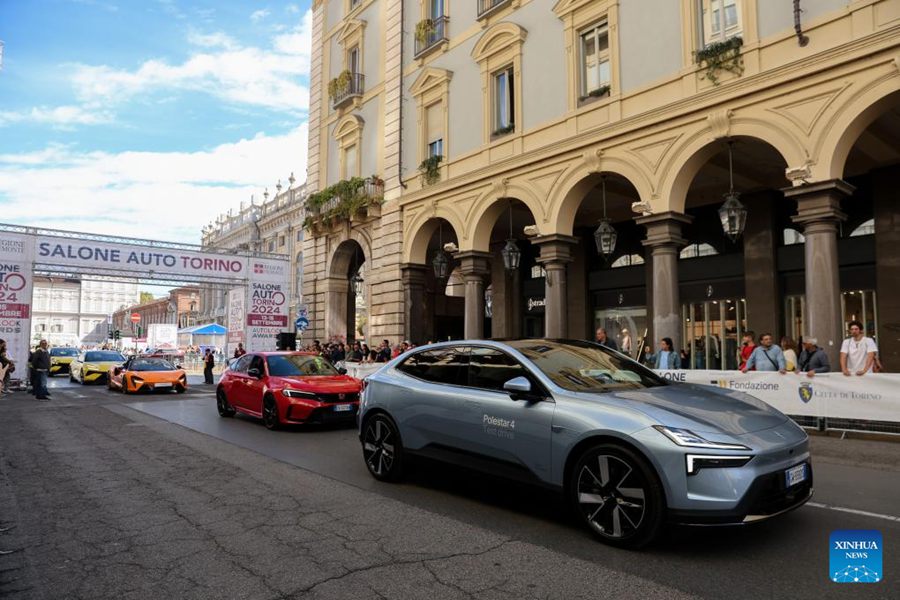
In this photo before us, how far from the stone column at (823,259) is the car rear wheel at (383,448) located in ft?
27.1

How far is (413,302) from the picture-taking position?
69.3 feet

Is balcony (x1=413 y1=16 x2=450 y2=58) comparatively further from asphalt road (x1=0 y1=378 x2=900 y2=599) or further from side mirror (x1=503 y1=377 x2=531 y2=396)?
side mirror (x1=503 y1=377 x2=531 y2=396)

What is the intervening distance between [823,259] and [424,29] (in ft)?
48.2

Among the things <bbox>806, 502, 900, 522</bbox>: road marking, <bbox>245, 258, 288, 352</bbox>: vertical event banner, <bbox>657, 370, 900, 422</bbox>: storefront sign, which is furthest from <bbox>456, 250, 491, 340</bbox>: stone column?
<bbox>806, 502, 900, 522</bbox>: road marking

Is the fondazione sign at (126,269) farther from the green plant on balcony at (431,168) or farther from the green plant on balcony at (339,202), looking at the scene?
the green plant on balcony at (431,168)

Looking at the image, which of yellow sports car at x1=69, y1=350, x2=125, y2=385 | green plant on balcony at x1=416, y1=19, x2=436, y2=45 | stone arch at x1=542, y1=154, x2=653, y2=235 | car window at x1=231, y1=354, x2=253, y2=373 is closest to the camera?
car window at x1=231, y1=354, x2=253, y2=373

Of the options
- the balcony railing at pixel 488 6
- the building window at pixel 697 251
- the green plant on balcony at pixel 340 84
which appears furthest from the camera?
the green plant on balcony at pixel 340 84

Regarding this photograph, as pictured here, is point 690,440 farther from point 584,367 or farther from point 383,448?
point 383,448

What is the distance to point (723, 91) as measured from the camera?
42.1 feet

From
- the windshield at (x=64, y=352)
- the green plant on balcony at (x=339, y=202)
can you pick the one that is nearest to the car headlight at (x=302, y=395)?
the green plant on balcony at (x=339, y=202)

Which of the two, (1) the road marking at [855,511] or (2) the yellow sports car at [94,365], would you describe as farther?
(2) the yellow sports car at [94,365]

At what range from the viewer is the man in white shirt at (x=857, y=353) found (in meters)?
9.81

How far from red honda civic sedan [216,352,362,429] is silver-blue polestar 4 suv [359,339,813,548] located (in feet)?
14.4

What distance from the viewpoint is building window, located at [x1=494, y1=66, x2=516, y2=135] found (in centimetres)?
1825
